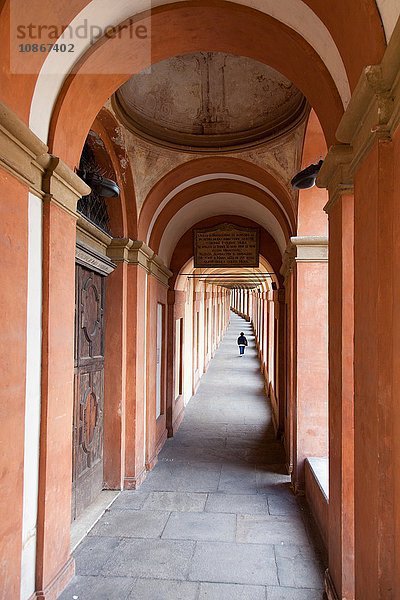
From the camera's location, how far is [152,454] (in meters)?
7.99

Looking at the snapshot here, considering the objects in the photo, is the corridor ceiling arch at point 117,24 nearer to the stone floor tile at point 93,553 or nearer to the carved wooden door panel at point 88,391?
the carved wooden door panel at point 88,391

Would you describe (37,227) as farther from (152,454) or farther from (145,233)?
(152,454)

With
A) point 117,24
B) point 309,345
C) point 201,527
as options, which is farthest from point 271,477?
point 117,24

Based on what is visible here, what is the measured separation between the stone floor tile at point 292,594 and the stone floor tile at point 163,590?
0.65 meters

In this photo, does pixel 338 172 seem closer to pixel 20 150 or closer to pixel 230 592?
pixel 20 150

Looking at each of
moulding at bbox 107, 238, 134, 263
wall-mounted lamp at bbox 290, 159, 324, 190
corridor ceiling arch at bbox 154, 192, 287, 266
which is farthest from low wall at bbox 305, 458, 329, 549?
corridor ceiling arch at bbox 154, 192, 287, 266

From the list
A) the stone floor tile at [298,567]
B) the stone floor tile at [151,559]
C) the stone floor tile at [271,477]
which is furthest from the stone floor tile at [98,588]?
the stone floor tile at [271,477]

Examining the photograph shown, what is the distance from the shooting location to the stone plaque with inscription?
10.4 m

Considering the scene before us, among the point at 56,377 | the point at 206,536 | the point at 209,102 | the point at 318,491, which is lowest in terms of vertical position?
the point at 206,536

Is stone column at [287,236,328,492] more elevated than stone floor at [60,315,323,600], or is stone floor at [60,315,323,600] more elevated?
stone column at [287,236,328,492]

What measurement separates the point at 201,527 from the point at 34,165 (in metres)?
4.31

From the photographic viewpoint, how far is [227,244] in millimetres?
10555

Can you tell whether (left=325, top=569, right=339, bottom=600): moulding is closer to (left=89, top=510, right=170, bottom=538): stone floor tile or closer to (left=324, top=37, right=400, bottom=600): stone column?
(left=324, top=37, right=400, bottom=600): stone column

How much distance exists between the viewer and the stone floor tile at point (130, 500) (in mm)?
6082
